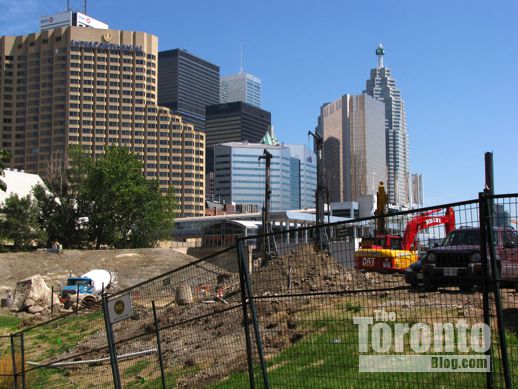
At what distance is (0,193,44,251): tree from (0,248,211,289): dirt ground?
19.7 metres

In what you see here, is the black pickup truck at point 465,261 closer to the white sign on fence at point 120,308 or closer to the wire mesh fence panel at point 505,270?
the wire mesh fence panel at point 505,270

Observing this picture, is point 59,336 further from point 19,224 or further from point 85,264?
point 19,224

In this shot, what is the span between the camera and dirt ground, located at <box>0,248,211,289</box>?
5985 cm

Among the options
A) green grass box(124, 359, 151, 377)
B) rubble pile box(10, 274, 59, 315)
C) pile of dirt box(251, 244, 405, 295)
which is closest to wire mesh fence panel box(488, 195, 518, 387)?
pile of dirt box(251, 244, 405, 295)

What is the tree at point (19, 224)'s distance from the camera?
84.5 meters

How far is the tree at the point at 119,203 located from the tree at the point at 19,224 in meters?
6.43

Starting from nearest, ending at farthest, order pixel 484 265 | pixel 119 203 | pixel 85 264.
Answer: pixel 484 265 < pixel 85 264 < pixel 119 203

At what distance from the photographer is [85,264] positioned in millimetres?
64875

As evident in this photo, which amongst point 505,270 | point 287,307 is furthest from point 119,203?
point 505,270

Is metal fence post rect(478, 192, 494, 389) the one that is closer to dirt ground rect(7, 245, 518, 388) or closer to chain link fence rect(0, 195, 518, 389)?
chain link fence rect(0, 195, 518, 389)

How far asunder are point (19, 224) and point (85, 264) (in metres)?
24.9

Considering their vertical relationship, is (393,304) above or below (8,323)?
above

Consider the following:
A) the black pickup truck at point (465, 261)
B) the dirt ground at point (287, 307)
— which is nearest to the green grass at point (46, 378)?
the dirt ground at point (287, 307)

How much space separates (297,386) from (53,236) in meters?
85.7
